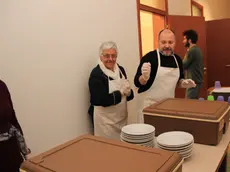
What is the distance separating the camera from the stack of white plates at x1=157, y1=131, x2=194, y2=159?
1012 millimetres

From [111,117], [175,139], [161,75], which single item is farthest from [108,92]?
[175,139]

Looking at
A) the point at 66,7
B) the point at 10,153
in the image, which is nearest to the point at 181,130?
the point at 10,153

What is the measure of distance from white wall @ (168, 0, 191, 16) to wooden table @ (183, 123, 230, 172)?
3002mm

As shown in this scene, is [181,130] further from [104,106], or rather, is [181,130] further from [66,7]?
[66,7]

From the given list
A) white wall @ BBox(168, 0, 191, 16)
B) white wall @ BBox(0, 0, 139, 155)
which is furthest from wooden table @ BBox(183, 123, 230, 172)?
white wall @ BBox(168, 0, 191, 16)

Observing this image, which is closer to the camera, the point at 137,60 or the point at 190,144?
the point at 190,144

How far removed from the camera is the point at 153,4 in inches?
144

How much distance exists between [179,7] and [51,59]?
3.05 metres

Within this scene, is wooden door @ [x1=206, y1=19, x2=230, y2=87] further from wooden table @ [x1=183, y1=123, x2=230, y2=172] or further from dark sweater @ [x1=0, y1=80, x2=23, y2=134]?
dark sweater @ [x1=0, y1=80, x2=23, y2=134]

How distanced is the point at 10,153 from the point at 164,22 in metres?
3.03

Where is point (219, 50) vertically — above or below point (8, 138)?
above

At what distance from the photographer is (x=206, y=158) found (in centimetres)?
105

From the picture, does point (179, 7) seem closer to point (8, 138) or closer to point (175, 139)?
point (175, 139)

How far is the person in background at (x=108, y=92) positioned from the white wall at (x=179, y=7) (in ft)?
7.37
